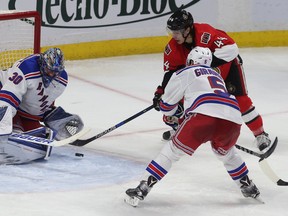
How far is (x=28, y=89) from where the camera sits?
4797 mm

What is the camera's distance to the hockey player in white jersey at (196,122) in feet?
13.2

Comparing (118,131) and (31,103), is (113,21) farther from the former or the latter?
(31,103)

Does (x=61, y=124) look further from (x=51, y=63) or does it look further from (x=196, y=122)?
(x=196, y=122)

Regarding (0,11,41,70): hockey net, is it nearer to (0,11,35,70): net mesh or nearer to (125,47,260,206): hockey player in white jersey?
(0,11,35,70): net mesh

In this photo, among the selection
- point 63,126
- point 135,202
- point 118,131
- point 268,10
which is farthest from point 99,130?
point 268,10

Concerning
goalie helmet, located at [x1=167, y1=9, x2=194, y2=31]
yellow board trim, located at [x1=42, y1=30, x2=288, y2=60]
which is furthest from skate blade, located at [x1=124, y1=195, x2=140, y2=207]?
yellow board trim, located at [x1=42, y1=30, x2=288, y2=60]

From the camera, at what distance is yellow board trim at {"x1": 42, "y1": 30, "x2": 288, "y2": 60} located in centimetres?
748

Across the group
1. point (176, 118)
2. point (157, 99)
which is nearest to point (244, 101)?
point (176, 118)

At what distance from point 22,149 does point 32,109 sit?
0.95 feet

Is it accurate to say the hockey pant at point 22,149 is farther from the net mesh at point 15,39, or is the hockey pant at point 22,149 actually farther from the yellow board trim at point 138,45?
the yellow board trim at point 138,45

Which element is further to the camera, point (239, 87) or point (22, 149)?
point (239, 87)

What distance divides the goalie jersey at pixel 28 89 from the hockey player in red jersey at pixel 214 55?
0.56 m

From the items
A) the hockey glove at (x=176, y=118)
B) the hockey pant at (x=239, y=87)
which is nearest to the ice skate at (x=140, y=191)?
the hockey glove at (x=176, y=118)

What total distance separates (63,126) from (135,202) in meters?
1.11
